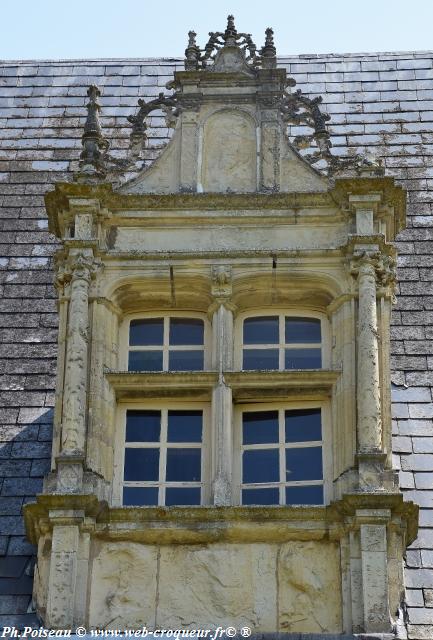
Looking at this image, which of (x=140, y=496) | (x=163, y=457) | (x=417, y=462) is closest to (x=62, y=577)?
(x=140, y=496)

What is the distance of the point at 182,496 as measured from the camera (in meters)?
13.4

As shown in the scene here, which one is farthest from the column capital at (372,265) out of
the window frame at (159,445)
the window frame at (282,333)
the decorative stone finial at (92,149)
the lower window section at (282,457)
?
the decorative stone finial at (92,149)

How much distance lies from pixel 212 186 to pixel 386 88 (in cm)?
531

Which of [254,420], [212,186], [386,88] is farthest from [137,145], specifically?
[386,88]

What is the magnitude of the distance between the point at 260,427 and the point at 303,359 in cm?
70

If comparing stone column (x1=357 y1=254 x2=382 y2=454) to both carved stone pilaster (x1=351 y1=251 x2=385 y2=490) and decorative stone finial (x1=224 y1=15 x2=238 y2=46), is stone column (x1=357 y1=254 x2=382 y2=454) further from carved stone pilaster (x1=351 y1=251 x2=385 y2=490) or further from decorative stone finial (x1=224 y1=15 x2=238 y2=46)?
decorative stone finial (x1=224 y1=15 x2=238 y2=46)

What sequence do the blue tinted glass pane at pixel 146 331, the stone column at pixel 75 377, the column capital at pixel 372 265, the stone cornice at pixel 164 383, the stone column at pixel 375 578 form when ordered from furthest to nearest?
the blue tinted glass pane at pixel 146 331, the column capital at pixel 372 265, the stone cornice at pixel 164 383, the stone column at pixel 75 377, the stone column at pixel 375 578

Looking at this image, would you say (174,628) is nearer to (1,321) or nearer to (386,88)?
(1,321)

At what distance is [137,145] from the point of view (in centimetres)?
1529

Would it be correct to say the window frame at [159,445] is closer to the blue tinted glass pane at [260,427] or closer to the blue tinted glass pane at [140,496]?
the blue tinted glass pane at [140,496]

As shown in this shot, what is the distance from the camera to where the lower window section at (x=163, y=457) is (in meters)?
13.5

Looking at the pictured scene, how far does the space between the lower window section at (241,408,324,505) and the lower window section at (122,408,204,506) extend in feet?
1.21

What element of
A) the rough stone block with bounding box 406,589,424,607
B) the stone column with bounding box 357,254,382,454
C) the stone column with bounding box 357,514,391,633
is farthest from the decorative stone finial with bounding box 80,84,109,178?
the rough stone block with bounding box 406,589,424,607

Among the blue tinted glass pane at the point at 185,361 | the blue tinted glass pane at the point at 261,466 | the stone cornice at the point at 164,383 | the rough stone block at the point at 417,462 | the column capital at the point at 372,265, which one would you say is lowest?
the blue tinted glass pane at the point at 261,466
